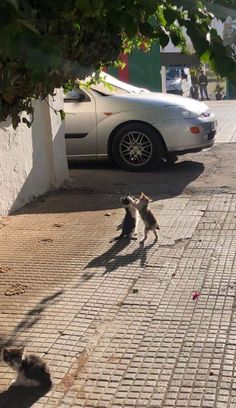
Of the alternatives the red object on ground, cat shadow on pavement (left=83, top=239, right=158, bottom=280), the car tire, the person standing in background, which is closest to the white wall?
the car tire

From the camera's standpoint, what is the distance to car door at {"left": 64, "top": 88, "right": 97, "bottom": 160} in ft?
34.5

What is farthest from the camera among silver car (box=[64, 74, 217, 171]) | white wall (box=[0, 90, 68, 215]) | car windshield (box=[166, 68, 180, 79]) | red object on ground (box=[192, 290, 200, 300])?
car windshield (box=[166, 68, 180, 79])

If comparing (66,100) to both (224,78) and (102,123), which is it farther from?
(224,78)

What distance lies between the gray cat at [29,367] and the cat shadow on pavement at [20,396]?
0.04 metres

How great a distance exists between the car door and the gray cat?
23.3 ft

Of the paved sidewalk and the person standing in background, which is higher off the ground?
the person standing in background

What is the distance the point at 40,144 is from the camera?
905 centimetres

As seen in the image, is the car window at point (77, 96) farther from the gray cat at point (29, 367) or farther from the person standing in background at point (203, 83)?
the person standing in background at point (203, 83)

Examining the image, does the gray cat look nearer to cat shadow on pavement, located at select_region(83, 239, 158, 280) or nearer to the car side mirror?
cat shadow on pavement, located at select_region(83, 239, 158, 280)

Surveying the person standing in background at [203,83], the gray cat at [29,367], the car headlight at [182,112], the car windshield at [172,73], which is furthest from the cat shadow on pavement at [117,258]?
the person standing in background at [203,83]

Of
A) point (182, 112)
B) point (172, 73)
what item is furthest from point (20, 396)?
point (172, 73)

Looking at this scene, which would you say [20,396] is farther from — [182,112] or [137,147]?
[182,112]

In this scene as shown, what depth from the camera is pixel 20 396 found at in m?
3.72

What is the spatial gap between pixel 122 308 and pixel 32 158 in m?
4.25
